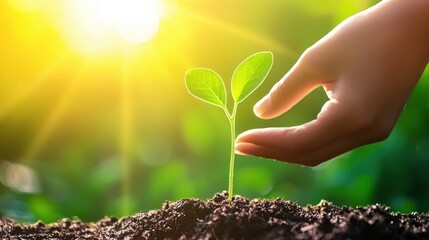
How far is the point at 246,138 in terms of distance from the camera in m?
1.43

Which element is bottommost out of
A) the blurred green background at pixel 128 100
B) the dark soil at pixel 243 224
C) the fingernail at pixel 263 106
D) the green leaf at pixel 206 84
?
the dark soil at pixel 243 224

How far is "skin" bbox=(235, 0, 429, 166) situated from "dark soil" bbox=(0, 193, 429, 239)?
0.16 metres

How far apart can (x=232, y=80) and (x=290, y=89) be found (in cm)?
16

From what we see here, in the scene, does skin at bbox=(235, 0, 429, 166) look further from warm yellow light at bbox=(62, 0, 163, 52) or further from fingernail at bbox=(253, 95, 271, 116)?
warm yellow light at bbox=(62, 0, 163, 52)

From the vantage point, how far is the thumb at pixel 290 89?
54.9 inches

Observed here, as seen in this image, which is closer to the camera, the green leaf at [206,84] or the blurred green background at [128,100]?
A: the green leaf at [206,84]

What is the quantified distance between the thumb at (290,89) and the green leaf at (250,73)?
0.26ft

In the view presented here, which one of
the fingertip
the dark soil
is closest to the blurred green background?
the dark soil

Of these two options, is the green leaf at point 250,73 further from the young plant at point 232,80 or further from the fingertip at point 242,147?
the fingertip at point 242,147

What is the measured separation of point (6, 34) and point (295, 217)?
2.60 m

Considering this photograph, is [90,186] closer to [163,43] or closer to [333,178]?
[163,43]

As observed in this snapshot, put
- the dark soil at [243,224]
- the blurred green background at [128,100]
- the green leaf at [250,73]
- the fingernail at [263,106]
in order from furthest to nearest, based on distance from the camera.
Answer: the blurred green background at [128,100] < the fingernail at [263,106] < the green leaf at [250,73] < the dark soil at [243,224]

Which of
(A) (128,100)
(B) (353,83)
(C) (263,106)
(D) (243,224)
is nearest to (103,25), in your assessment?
(A) (128,100)

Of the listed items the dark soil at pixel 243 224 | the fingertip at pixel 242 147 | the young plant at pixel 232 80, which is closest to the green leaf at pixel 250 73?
the young plant at pixel 232 80
